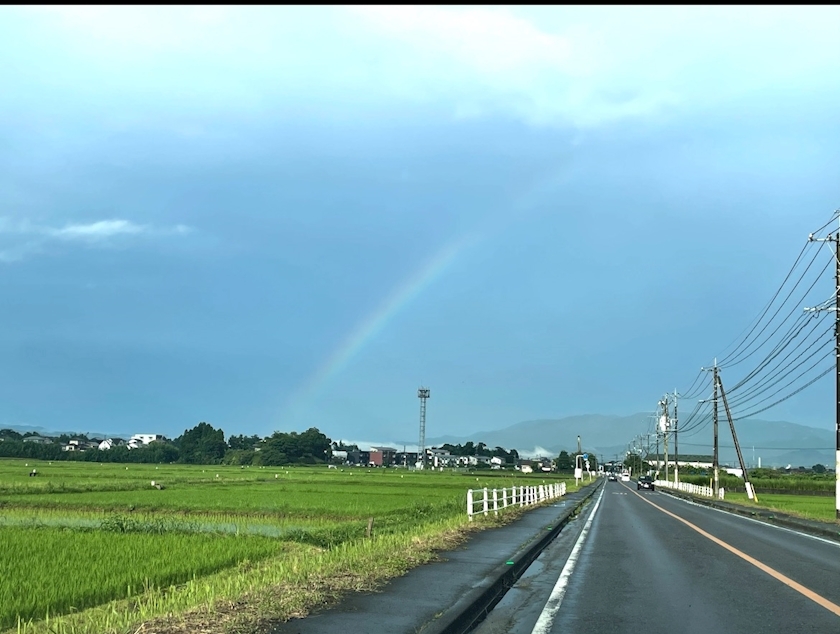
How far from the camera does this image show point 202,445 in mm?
188875

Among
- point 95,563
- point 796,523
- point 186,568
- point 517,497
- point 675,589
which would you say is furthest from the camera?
point 517,497

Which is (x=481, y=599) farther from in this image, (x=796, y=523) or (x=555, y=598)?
(x=796, y=523)

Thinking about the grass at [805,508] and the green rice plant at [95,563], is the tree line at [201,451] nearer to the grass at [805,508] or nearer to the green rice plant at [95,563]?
the grass at [805,508]

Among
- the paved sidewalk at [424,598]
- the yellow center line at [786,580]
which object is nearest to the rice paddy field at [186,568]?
the paved sidewalk at [424,598]

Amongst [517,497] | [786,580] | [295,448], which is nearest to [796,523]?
[517,497]

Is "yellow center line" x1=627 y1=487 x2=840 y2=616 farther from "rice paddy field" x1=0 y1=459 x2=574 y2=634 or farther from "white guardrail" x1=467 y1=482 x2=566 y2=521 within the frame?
"white guardrail" x1=467 y1=482 x2=566 y2=521

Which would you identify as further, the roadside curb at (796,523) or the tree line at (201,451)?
the tree line at (201,451)

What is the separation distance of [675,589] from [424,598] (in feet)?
12.9

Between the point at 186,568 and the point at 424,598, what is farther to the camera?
the point at 186,568

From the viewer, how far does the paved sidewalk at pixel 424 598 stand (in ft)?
24.2

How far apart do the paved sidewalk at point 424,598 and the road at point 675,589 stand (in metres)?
0.41

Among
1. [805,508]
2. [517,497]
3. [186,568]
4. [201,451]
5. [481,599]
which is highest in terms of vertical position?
[201,451]

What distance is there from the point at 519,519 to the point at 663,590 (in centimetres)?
1352

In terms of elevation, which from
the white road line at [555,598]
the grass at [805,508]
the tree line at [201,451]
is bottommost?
the white road line at [555,598]
